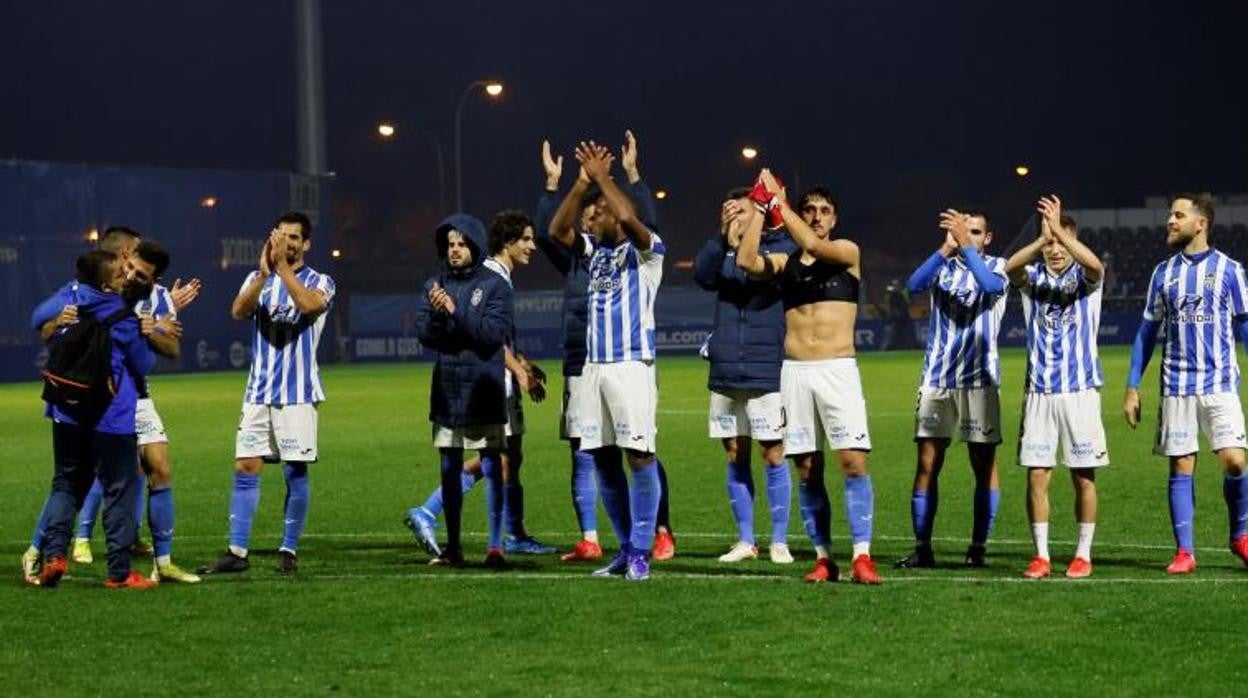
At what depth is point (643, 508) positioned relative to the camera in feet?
38.1

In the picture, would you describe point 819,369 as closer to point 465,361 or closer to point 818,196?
point 818,196

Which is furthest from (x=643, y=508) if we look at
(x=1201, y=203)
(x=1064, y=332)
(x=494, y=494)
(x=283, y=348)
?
(x=1201, y=203)

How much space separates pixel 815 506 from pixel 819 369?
774mm

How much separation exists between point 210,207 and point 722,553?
137 ft

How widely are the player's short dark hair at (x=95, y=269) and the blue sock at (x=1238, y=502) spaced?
6431mm

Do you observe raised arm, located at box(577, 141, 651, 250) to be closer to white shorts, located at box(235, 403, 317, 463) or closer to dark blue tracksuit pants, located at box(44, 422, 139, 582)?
white shorts, located at box(235, 403, 317, 463)

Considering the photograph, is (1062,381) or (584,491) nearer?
(1062,381)

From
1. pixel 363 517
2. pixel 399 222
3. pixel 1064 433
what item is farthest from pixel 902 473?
pixel 399 222

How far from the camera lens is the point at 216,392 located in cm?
3984

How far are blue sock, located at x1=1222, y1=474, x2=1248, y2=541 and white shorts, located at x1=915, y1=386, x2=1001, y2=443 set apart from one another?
135 cm

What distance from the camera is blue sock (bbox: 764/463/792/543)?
12688 mm

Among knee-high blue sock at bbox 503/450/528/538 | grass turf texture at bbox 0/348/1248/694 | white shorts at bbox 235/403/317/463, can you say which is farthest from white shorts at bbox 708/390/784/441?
white shorts at bbox 235/403/317/463

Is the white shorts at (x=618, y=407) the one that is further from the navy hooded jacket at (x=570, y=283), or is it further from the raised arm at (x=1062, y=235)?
the raised arm at (x=1062, y=235)

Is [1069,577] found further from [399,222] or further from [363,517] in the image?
[399,222]
